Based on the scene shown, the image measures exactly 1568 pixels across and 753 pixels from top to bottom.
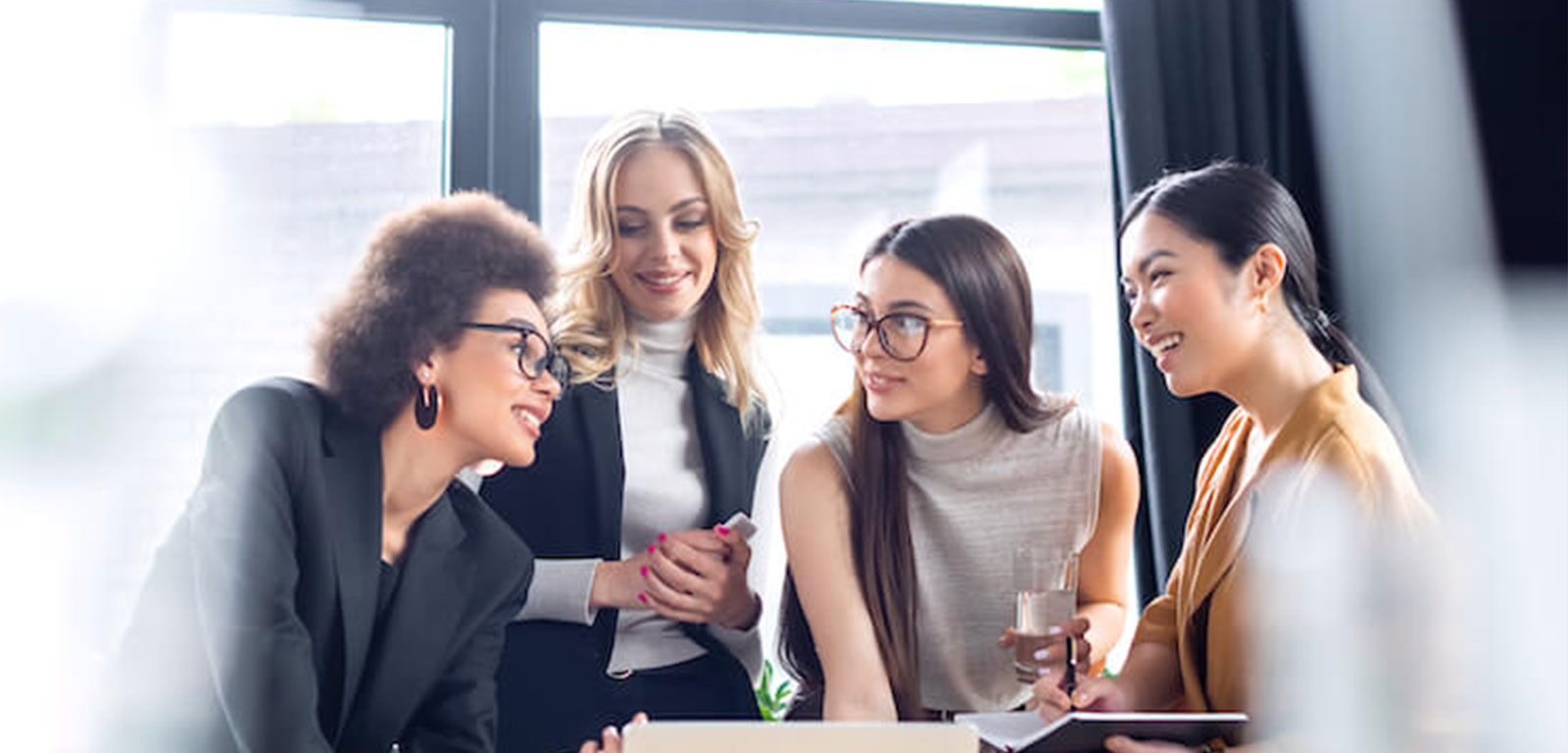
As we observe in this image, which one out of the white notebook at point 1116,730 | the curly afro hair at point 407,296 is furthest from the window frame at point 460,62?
the white notebook at point 1116,730

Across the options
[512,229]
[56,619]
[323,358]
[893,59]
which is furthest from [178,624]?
[893,59]

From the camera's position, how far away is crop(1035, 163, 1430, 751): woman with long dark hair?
203cm

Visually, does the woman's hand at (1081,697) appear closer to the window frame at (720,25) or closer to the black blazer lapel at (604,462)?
the black blazer lapel at (604,462)

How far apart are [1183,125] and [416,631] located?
2053 mm

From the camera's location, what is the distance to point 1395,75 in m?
3.18

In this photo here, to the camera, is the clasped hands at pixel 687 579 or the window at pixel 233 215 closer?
the clasped hands at pixel 687 579

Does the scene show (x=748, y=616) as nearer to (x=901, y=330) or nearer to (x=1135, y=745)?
(x=901, y=330)

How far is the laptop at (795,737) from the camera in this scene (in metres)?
1.36

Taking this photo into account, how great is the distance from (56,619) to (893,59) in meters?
2.08

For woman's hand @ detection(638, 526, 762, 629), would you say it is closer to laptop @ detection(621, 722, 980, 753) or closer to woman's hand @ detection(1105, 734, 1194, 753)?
woman's hand @ detection(1105, 734, 1194, 753)

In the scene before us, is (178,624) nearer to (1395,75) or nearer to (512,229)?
(512,229)

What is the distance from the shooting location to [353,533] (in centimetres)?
189

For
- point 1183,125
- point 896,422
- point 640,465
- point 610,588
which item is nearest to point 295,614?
point 610,588

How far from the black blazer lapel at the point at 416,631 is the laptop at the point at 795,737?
2.19 ft
